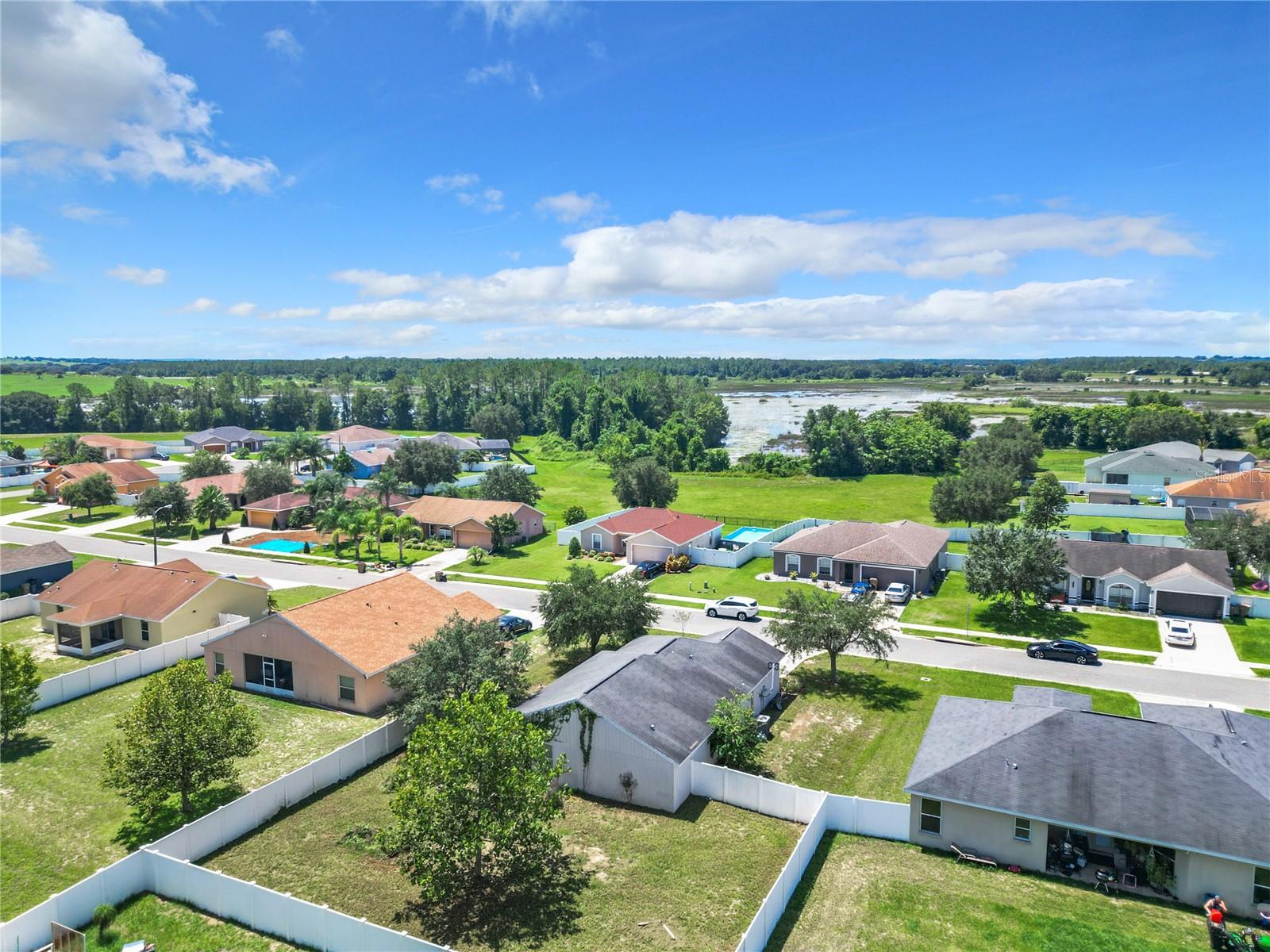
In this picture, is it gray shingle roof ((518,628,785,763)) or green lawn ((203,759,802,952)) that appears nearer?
green lawn ((203,759,802,952))

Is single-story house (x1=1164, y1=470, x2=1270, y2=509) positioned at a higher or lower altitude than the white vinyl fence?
higher

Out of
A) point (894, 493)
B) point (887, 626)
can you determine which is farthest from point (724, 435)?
point (887, 626)

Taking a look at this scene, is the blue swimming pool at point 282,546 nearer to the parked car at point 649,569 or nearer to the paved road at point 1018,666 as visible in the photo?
the paved road at point 1018,666

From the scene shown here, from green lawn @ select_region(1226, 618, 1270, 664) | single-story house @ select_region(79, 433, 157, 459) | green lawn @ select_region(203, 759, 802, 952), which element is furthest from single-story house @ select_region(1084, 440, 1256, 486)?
single-story house @ select_region(79, 433, 157, 459)

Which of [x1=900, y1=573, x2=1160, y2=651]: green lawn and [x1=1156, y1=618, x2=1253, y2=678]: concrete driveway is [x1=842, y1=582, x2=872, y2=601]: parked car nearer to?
[x1=900, y1=573, x2=1160, y2=651]: green lawn

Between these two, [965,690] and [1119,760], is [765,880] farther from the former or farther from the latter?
[965,690]

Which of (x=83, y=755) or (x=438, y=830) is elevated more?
(x=438, y=830)

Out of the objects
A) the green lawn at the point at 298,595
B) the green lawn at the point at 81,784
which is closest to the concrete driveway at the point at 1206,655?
the green lawn at the point at 81,784
